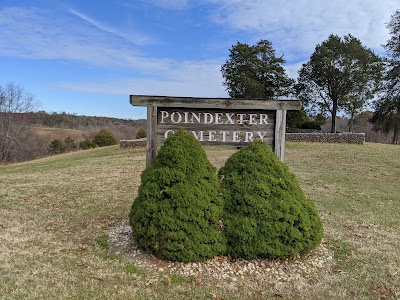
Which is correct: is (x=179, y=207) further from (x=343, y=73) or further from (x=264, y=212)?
(x=343, y=73)

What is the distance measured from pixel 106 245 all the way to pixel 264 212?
6.48 ft

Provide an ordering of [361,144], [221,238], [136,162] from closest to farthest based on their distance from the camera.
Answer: [221,238] < [136,162] < [361,144]

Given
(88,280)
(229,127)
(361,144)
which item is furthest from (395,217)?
(361,144)

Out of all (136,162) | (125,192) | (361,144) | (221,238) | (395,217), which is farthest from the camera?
(361,144)

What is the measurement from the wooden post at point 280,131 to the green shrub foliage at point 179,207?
1.03 metres

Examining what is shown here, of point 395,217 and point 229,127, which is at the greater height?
point 229,127

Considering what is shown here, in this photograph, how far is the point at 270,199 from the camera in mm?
3676

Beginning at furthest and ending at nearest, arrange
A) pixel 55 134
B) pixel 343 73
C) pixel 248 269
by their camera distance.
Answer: pixel 55 134 → pixel 343 73 → pixel 248 269

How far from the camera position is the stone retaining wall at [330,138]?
19.9 meters

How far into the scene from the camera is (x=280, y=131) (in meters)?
4.37

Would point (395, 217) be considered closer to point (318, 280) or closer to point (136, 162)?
point (318, 280)

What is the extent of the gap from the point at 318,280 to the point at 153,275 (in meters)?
1.62

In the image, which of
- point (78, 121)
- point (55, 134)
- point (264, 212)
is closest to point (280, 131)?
point (264, 212)

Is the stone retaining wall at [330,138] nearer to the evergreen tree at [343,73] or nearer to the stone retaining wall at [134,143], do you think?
the evergreen tree at [343,73]
